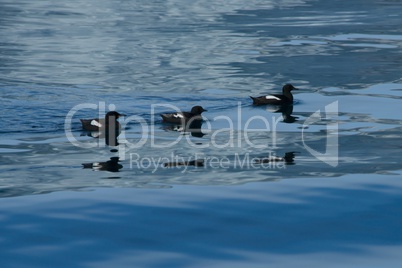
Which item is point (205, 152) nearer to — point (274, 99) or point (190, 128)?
point (190, 128)

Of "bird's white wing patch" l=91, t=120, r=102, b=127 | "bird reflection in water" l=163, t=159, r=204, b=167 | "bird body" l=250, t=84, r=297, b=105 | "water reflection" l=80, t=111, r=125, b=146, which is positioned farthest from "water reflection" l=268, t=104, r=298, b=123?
"bird reflection in water" l=163, t=159, r=204, b=167

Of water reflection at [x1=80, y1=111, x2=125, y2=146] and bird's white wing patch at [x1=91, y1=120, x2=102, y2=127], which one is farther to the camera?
bird's white wing patch at [x1=91, y1=120, x2=102, y2=127]

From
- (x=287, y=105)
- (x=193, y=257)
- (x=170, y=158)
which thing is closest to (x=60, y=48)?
(x=287, y=105)

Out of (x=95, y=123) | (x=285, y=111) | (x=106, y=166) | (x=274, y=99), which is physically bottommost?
(x=106, y=166)

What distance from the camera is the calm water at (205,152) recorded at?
8.91 metres

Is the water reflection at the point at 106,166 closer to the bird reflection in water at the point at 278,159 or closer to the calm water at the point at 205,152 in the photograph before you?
the calm water at the point at 205,152

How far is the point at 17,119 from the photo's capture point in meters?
15.7

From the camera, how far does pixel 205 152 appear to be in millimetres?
13164

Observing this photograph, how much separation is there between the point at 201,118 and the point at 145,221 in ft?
21.3

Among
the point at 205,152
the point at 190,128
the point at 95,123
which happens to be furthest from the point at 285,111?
the point at 205,152

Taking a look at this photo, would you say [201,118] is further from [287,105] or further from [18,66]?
[18,66]

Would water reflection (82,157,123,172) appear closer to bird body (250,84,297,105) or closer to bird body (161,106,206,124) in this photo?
bird body (161,106,206,124)

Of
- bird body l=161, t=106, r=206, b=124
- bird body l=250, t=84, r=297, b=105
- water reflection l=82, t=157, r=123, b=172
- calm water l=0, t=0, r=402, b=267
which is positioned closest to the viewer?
Result: calm water l=0, t=0, r=402, b=267

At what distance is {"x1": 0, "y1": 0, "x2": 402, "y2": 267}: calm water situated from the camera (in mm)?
8914
